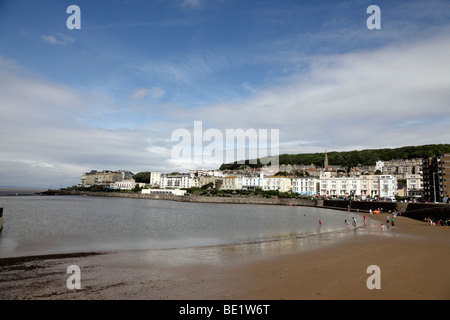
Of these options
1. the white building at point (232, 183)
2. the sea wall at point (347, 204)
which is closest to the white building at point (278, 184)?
the white building at point (232, 183)

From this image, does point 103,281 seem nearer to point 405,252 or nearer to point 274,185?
point 405,252

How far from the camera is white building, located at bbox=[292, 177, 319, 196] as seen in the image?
118 m

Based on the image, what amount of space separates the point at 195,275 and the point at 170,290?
2.17 meters

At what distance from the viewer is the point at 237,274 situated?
40.7 feet

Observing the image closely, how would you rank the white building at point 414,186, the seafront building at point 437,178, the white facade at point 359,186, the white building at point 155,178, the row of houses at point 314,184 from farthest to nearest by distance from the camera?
the white building at point 155,178 < the white building at point 414,186 < the row of houses at point 314,184 < the white facade at point 359,186 < the seafront building at point 437,178

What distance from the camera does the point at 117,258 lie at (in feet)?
52.4

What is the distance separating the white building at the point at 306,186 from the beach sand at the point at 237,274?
102761mm

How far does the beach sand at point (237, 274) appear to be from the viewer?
968 centimetres

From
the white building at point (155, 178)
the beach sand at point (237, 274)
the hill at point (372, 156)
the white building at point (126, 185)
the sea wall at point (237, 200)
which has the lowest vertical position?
the sea wall at point (237, 200)

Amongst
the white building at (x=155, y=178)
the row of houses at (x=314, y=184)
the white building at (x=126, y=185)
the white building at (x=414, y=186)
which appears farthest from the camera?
the white building at (x=126, y=185)

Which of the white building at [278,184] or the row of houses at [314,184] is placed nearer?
the row of houses at [314,184]

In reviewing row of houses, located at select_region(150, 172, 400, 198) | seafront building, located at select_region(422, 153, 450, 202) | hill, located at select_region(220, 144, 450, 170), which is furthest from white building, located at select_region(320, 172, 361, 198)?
hill, located at select_region(220, 144, 450, 170)

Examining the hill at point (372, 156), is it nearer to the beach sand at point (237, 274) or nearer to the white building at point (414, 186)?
the white building at point (414, 186)
